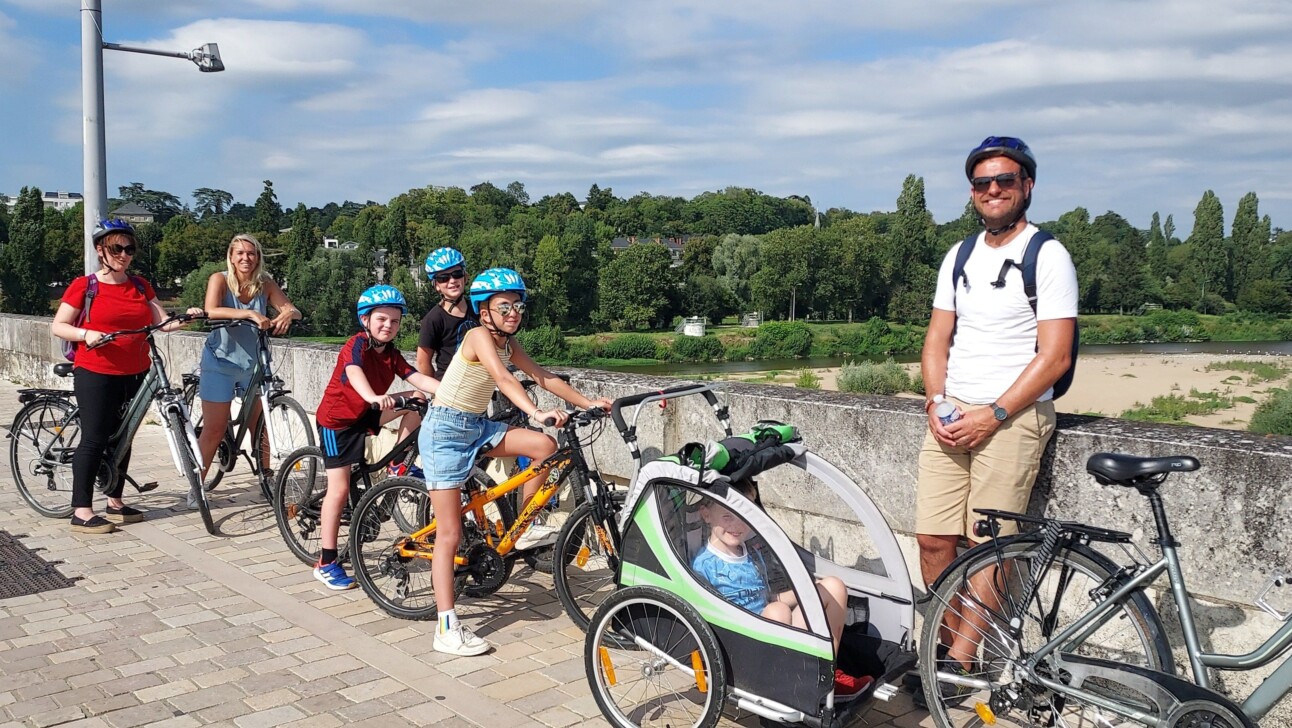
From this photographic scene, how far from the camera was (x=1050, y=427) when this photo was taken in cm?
399

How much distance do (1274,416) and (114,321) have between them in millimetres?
52306

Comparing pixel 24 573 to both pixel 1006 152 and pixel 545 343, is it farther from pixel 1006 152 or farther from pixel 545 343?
pixel 545 343

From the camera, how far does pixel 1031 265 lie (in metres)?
3.80

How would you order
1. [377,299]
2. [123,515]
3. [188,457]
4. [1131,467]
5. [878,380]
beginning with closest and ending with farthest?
[1131,467]
[377,299]
[188,457]
[123,515]
[878,380]

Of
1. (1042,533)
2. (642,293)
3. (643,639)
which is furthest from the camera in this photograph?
(642,293)

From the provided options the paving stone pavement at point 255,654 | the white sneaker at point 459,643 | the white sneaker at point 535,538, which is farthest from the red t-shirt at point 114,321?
the white sneaker at point 459,643

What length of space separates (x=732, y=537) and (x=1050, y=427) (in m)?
1.29

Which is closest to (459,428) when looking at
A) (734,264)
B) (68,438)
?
(68,438)

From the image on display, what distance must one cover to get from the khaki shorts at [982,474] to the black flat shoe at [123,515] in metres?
5.45

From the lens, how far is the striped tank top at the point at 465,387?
191 inches

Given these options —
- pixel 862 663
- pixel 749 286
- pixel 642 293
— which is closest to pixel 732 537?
pixel 862 663

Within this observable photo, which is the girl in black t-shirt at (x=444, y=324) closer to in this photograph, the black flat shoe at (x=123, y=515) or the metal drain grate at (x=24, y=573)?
the metal drain grate at (x=24, y=573)

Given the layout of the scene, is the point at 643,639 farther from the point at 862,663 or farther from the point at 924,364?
the point at 924,364

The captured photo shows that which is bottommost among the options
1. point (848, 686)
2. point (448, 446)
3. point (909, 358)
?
point (909, 358)
